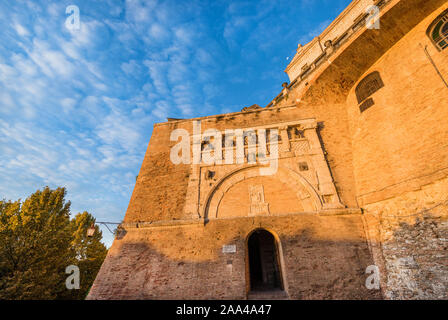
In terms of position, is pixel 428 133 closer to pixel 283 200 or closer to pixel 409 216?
pixel 409 216

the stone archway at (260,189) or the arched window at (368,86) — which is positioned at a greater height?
the arched window at (368,86)

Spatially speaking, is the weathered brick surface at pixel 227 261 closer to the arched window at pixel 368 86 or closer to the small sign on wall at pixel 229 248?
the small sign on wall at pixel 229 248

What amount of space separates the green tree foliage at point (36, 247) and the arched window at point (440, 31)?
22191 mm

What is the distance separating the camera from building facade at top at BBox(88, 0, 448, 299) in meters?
5.72

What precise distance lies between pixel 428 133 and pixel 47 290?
2124 centimetres

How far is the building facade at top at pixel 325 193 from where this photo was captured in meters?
5.72

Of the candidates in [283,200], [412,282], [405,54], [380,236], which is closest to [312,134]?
[283,200]

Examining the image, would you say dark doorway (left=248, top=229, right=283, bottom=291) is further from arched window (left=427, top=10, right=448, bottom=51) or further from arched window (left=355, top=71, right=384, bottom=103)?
arched window (left=427, top=10, right=448, bottom=51)

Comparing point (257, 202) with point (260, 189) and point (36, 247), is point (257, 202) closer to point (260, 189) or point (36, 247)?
point (260, 189)

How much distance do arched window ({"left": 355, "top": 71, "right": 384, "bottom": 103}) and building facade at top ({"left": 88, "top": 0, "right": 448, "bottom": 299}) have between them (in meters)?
0.05

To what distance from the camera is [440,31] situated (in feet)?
21.4

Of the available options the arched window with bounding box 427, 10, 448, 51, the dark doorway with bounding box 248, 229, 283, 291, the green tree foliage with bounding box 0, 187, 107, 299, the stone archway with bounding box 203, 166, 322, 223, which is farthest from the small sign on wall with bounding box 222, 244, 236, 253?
the green tree foliage with bounding box 0, 187, 107, 299

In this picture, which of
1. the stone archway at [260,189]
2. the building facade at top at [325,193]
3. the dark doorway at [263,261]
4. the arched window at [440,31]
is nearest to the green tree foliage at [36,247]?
the building facade at top at [325,193]

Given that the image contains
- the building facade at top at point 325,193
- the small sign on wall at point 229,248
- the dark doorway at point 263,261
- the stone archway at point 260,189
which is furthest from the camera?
the dark doorway at point 263,261
